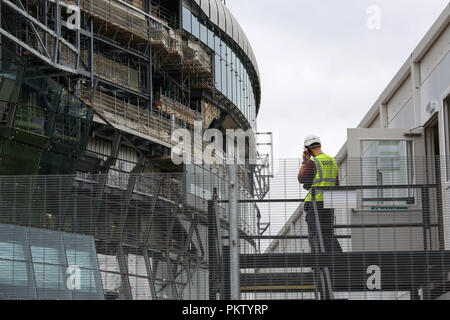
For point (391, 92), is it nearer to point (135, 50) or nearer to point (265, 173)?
point (265, 173)

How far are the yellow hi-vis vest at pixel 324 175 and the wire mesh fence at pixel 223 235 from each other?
8 centimetres

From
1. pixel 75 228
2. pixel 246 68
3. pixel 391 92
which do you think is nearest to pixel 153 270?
pixel 75 228

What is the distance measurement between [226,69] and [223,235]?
4345cm

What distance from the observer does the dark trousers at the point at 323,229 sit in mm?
10680

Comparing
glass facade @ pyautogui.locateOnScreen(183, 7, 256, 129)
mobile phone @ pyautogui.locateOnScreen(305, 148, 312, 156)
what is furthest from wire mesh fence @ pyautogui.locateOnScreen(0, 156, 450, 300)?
glass facade @ pyautogui.locateOnScreen(183, 7, 256, 129)

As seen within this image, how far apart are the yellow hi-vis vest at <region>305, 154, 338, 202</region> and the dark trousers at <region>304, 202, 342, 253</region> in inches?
5.5

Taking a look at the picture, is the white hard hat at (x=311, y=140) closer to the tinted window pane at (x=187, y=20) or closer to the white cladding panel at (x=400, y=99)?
the white cladding panel at (x=400, y=99)

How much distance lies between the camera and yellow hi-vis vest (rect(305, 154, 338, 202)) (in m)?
11.0

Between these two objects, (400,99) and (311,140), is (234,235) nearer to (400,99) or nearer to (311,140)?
(311,140)

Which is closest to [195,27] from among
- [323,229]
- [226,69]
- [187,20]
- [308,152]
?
[187,20]

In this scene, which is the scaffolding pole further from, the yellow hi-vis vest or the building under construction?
the yellow hi-vis vest

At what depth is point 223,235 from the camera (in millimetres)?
10930

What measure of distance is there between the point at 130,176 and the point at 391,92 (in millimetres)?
8649

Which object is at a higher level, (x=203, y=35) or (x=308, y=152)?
(x=203, y=35)
